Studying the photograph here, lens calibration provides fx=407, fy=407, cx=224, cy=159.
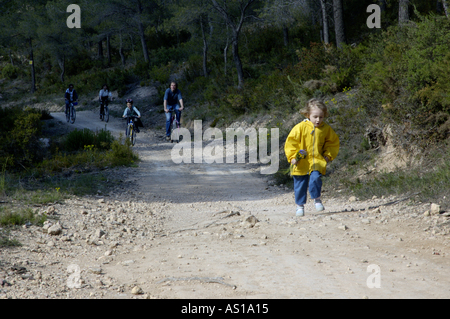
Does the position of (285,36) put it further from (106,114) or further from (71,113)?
(71,113)

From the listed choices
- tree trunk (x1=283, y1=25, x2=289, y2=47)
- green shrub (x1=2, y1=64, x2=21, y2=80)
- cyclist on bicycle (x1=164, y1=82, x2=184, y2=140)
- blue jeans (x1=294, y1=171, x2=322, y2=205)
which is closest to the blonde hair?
blue jeans (x1=294, y1=171, x2=322, y2=205)

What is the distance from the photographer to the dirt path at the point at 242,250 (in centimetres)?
358

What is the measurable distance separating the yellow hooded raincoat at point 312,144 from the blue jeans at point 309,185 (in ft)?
0.35

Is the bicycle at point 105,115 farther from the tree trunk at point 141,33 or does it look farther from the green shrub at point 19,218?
the green shrub at point 19,218

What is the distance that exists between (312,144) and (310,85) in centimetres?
901

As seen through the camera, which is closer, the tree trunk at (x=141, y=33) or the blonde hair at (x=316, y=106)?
the blonde hair at (x=316, y=106)

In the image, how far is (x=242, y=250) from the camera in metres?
4.69

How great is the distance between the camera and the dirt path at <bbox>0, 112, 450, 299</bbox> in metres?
3.58

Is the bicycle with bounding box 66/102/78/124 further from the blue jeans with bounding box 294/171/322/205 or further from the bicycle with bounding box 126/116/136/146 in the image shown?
the blue jeans with bounding box 294/171/322/205

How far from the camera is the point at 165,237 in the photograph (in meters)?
5.76

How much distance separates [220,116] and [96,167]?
8.98 metres

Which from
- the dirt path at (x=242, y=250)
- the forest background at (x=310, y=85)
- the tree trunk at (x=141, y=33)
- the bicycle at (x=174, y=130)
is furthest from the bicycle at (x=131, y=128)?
the tree trunk at (x=141, y=33)

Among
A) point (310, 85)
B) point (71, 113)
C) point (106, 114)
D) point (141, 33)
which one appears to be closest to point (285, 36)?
point (106, 114)
